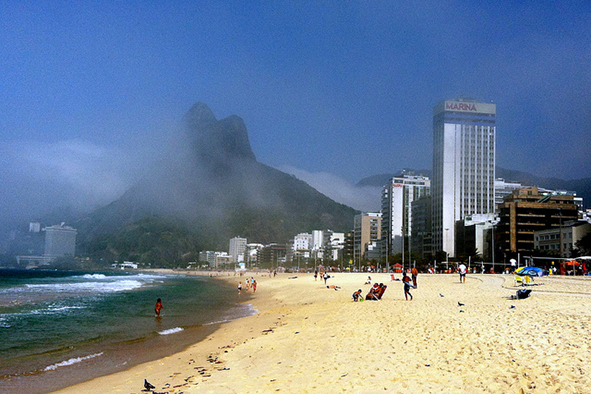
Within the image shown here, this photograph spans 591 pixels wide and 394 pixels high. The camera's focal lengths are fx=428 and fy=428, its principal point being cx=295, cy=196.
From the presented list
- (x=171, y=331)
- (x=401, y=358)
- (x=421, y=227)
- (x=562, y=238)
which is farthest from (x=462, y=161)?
(x=401, y=358)

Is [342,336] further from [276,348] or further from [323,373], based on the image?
[323,373]

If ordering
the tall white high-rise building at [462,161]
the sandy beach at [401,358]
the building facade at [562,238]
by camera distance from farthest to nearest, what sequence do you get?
the tall white high-rise building at [462,161] → the building facade at [562,238] → the sandy beach at [401,358]

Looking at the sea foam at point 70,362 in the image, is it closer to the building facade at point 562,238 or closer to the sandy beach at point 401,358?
the sandy beach at point 401,358

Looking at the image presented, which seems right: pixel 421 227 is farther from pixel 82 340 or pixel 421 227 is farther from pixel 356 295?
pixel 82 340

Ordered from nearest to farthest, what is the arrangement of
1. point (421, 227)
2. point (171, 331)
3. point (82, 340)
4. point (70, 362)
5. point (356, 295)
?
point (70, 362)
point (82, 340)
point (171, 331)
point (356, 295)
point (421, 227)

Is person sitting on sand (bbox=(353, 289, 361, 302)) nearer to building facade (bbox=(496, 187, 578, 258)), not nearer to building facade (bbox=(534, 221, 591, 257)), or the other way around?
building facade (bbox=(534, 221, 591, 257))

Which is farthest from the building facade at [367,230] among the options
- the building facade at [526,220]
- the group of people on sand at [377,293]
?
the group of people on sand at [377,293]
